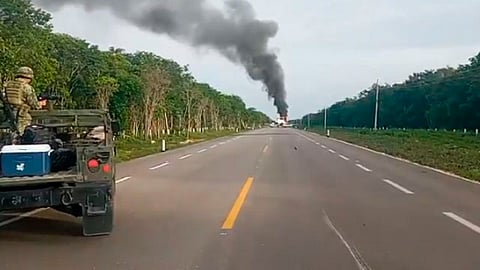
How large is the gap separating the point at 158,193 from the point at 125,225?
456cm

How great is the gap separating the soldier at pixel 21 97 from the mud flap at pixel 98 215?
1727mm

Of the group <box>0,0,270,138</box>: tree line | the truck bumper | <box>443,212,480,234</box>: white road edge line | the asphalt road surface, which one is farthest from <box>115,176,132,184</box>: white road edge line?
<box>443,212,480,234</box>: white road edge line

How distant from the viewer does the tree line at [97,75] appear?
2893 cm

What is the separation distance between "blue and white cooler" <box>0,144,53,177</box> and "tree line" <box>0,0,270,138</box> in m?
10.5

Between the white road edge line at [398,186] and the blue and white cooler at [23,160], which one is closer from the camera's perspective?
the blue and white cooler at [23,160]

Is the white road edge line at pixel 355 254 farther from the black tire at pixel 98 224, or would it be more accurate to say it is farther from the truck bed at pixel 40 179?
the truck bed at pixel 40 179

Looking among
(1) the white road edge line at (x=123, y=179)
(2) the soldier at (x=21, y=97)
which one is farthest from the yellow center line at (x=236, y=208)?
(1) the white road edge line at (x=123, y=179)

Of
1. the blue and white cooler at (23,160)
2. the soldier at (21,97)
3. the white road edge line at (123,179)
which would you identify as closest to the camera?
the blue and white cooler at (23,160)

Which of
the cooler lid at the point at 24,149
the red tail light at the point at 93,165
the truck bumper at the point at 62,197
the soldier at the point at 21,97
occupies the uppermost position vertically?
the soldier at the point at 21,97

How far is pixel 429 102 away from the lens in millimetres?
104375

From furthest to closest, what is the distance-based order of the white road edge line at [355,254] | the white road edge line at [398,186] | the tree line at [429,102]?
the tree line at [429,102], the white road edge line at [398,186], the white road edge line at [355,254]

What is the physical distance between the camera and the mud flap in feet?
27.9

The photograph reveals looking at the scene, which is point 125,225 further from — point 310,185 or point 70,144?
point 310,185

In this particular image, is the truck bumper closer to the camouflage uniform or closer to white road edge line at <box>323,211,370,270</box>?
the camouflage uniform
